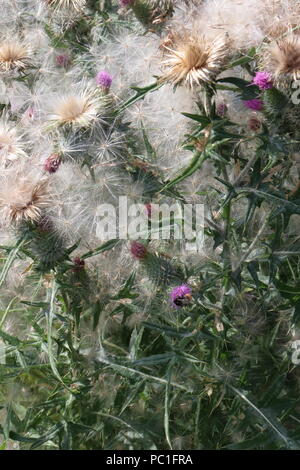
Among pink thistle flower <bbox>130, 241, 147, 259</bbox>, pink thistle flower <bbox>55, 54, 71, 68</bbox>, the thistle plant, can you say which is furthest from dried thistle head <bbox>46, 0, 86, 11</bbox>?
pink thistle flower <bbox>130, 241, 147, 259</bbox>

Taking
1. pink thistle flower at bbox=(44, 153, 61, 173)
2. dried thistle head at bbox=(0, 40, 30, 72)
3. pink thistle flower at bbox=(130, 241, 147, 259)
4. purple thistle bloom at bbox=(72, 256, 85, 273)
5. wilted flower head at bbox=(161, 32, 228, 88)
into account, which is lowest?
purple thistle bloom at bbox=(72, 256, 85, 273)

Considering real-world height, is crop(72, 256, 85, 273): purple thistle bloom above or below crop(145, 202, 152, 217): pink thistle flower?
below

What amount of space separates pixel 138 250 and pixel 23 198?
523 mm

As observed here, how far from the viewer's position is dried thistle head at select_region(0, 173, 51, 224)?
259 centimetres

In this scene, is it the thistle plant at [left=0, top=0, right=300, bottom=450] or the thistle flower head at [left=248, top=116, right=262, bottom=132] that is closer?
the thistle plant at [left=0, top=0, right=300, bottom=450]

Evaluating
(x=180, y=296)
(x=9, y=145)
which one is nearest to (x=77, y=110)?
(x=9, y=145)

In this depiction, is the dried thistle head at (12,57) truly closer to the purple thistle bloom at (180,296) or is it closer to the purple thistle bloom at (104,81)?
the purple thistle bloom at (104,81)

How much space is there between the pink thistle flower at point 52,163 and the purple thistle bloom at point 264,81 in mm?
818

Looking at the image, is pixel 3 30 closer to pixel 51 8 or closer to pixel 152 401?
pixel 51 8

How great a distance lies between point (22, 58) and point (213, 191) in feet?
3.56

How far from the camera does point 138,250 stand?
2.78m

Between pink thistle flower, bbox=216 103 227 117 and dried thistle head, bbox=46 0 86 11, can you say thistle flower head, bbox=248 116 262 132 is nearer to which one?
pink thistle flower, bbox=216 103 227 117

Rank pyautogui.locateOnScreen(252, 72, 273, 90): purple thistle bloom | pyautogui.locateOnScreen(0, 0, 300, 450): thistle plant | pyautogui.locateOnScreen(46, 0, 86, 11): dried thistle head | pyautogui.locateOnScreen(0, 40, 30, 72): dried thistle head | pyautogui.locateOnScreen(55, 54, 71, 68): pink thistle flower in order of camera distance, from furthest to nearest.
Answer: pyautogui.locateOnScreen(55, 54, 71, 68): pink thistle flower → pyautogui.locateOnScreen(46, 0, 86, 11): dried thistle head → pyautogui.locateOnScreen(0, 40, 30, 72): dried thistle head → pyautogui.locateOnScreen(0, 0, 300, 450): thistle plant → pyautogui.locateOnScreen(252, 72, 273, 90): purple thistle bloom

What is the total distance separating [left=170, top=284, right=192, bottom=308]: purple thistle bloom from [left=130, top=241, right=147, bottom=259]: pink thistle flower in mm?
212
